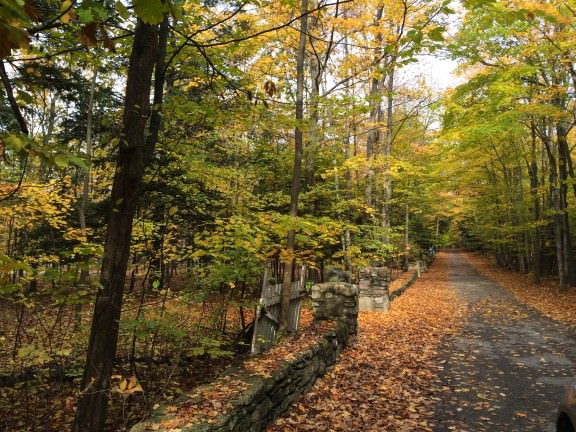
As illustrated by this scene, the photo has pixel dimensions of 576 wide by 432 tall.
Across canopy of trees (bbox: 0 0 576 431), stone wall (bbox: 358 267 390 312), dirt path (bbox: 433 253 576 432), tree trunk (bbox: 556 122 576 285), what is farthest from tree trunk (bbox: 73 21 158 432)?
tree trunk (bbox: 556 122 576 285)

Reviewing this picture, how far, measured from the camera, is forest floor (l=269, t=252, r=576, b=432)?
5398 millimetres

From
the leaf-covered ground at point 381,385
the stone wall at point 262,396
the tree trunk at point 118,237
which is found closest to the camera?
the stone wall at point 262,396

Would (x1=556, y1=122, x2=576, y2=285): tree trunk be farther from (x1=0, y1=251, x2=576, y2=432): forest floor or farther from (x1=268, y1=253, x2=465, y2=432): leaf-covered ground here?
(x1=268, y1=253, x2=465, y2=432): leaf-covered ground

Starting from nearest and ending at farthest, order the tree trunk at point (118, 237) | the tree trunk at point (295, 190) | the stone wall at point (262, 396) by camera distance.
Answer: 1. the stone wall at point (262, 396)
2. the tree trunk at point (118, 237)
3. the tree trunk at point (295, 190)

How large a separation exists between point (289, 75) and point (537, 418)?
13.6 meters

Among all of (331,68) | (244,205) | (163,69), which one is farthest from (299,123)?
(331,68)

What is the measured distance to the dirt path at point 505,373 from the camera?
5434mm

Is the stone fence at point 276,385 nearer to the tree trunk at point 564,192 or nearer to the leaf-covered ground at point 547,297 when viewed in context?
the leaf-covered ground at point 547,297

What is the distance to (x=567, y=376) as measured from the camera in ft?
23.2

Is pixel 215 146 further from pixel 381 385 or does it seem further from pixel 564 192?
pixel 564 192

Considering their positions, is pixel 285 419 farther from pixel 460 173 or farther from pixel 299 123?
pixel 460 173

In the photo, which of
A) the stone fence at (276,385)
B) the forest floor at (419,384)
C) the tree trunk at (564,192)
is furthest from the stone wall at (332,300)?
the tree trunk at (564,192)

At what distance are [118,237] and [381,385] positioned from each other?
16.4ft

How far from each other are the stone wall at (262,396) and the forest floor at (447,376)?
21cm
